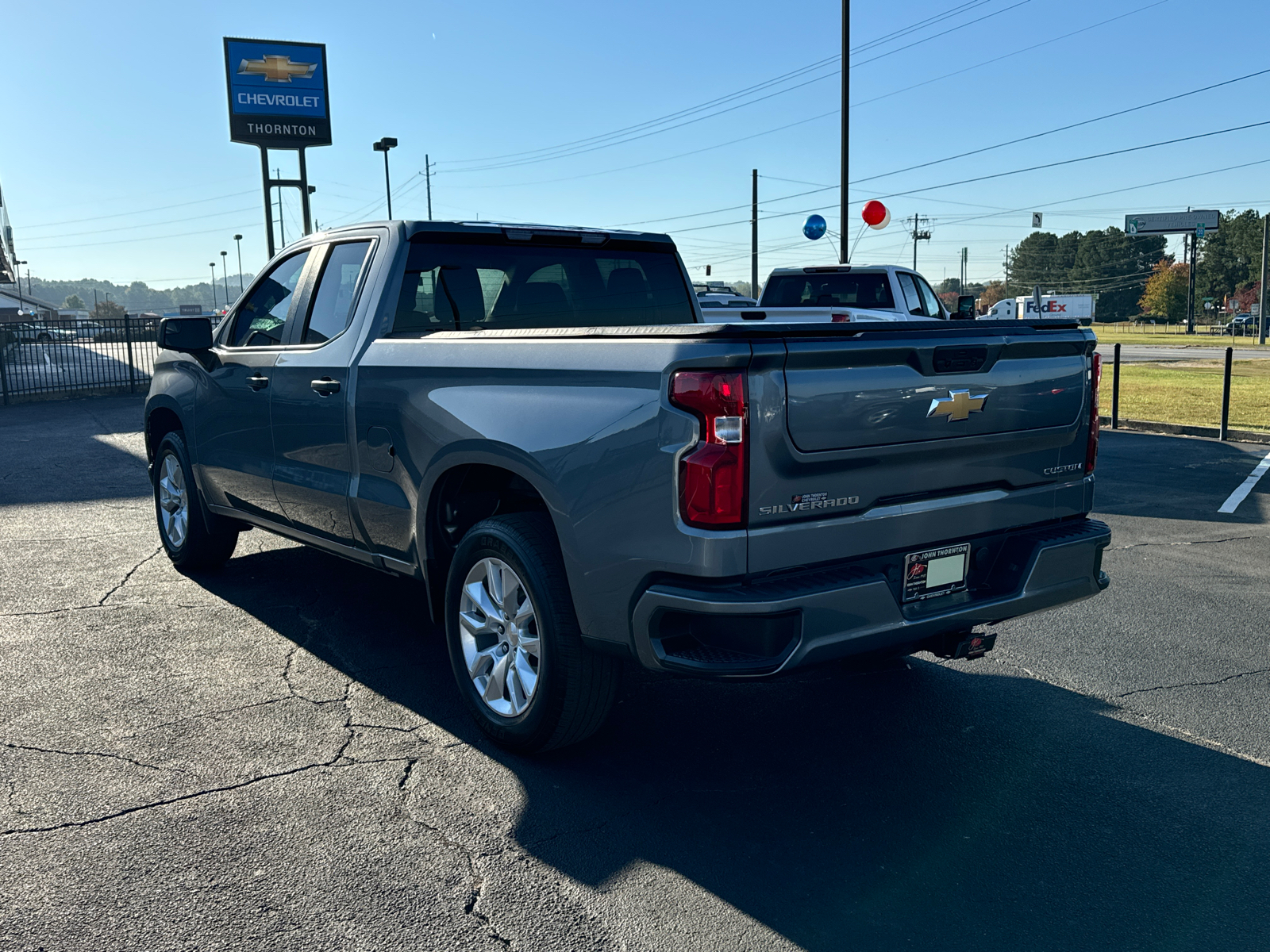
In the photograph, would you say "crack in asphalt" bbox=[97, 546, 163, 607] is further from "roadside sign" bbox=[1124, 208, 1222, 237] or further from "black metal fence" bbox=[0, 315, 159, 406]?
"roadside sign" bbox=[1124, 208, 1222, 237]

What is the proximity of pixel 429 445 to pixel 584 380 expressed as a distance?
93cm

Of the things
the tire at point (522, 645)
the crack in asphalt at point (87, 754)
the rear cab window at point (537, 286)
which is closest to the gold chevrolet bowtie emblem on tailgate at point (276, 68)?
the rear cab window at point (537, 286)

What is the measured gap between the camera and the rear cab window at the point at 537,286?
4.91m

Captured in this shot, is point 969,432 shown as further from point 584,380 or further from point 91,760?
point 91,760

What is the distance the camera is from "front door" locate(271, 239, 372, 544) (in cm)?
482

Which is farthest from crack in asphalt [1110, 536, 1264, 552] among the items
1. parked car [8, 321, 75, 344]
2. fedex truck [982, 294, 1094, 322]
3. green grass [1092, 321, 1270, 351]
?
fedex truck [982, 294, 1094, 322]

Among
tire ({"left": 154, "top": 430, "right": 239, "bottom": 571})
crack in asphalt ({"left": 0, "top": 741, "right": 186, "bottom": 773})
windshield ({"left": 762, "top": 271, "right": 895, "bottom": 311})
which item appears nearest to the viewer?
crack in asphalt ({"left": 0, "top": 741, "right": 186, "bottom": 773})

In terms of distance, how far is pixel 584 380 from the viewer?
351 centimetres

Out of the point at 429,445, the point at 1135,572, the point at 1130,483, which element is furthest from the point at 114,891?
the point at 1130,483

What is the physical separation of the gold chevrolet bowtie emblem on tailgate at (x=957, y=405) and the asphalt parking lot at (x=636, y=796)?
4.03 feet

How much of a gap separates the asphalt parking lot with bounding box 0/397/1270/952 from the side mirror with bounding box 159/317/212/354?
147 cm

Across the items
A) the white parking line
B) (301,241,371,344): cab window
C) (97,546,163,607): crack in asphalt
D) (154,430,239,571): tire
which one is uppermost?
(301,241,371,344): cab window

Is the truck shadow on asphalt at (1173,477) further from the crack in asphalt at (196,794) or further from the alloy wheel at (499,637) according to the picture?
the crack in asphalt at (196,794)

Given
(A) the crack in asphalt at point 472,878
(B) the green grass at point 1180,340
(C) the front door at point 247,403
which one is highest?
(C) the front door at point 247,403
